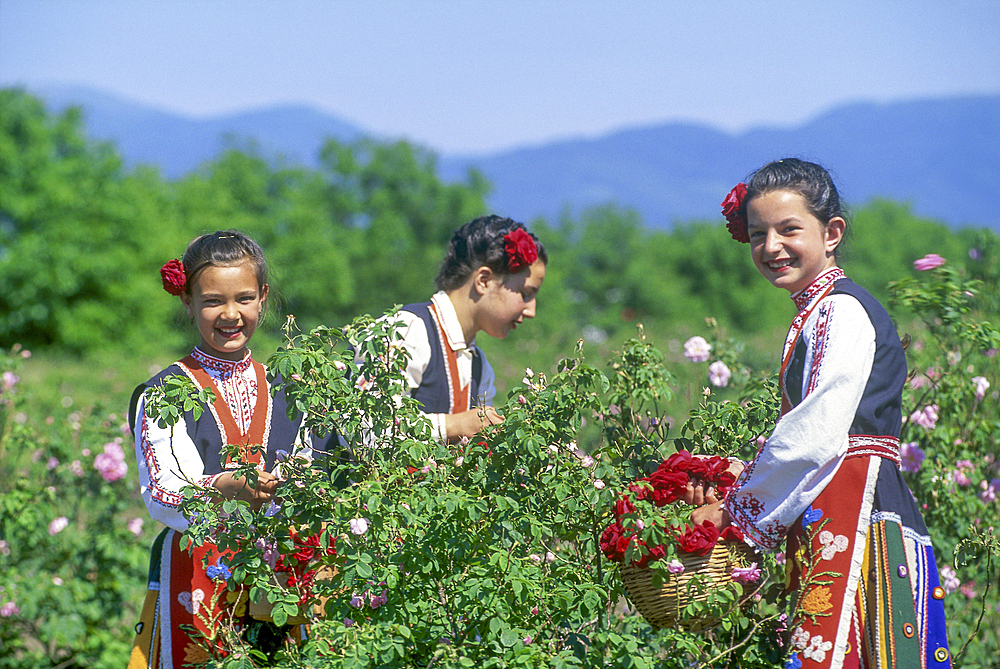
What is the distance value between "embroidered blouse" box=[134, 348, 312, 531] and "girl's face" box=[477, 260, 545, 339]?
89 cm

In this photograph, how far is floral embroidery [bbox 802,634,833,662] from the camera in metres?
1.97

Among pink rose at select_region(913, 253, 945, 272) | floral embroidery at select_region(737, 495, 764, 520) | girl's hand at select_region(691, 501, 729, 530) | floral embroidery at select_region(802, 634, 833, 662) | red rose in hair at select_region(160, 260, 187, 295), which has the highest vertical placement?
red rose in hair at select_region(160, 260, 187, 295)

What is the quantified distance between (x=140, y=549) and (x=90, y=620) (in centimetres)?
34

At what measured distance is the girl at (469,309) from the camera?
10.4 ft

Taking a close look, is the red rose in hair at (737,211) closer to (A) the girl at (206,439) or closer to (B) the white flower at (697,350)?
(B) the white flower at (697,350)

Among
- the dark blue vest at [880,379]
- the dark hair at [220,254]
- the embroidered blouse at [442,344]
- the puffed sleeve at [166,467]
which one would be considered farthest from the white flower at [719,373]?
the puffed sleeve at [166,467]

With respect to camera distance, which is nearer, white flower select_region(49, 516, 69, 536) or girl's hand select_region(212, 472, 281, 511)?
girl's hand select_region(212, 472, 281, 511)

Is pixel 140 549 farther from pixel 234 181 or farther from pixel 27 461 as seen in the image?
pixel 234 181

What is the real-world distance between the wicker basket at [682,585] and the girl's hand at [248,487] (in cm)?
89

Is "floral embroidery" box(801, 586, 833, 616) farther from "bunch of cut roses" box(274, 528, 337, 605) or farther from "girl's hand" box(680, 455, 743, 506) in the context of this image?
"bunch of cut roses" box(274, 528, 337, 605)

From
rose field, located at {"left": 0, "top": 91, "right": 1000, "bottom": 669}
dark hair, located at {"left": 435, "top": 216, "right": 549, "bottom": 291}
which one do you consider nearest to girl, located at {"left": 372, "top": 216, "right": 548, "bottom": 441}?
dark hair, located at {"left": 435, "top": 216, "right": 549, "bottom": 291}

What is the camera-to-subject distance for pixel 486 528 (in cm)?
221

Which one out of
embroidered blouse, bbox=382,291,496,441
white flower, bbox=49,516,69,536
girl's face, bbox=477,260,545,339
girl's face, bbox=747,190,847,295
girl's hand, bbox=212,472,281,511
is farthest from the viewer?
white flower, bbox=49,516,69,536

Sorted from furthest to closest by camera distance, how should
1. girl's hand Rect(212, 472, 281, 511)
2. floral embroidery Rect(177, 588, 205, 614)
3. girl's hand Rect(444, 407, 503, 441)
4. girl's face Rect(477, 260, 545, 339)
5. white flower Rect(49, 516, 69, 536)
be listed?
white flower Rect(49, 516, 69, 536) < girl's face Rect(477, 260, 545, 339) < girl's hand Rect(444, 407, 503, 441) < floral embroidery Rect(177, 588, 205, 614) < girl's hand Rect(212, 472, 281, 511)
